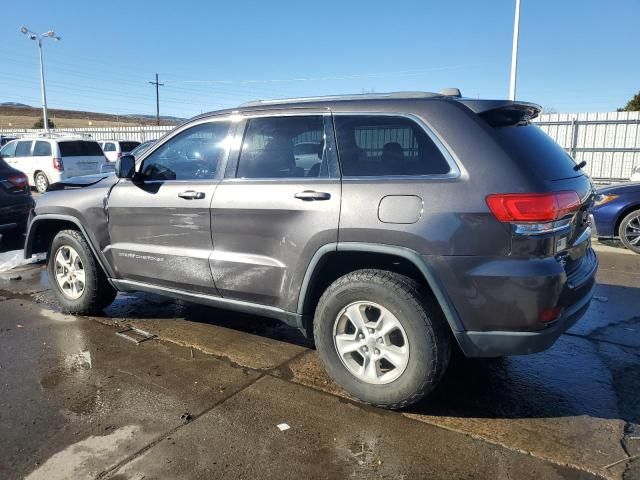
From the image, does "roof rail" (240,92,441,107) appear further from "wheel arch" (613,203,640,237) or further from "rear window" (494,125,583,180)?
"wheel arch" (613,203,640,237)

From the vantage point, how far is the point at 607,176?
52.6ft

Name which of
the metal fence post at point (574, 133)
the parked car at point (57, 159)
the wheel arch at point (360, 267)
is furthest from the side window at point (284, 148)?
the metal fence post at point (574, 133)

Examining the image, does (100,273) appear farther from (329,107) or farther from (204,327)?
(329,107)

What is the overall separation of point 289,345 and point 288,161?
5.14ft

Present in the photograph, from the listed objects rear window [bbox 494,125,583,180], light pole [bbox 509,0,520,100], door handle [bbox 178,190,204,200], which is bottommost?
door handle [bbox 178,190,204,200]

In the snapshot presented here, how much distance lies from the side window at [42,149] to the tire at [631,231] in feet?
48.8

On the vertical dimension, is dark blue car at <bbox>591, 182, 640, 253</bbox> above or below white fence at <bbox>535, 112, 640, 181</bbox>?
below

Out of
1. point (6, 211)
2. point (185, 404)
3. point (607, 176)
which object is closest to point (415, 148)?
point (185, 404)

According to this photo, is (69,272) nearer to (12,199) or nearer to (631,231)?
(12,199)

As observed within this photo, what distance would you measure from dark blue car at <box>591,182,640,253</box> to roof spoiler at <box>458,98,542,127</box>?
5414mm

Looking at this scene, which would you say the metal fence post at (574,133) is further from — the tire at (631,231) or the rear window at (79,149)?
the rear window at (79,149)

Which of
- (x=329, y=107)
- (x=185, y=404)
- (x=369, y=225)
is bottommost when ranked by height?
(x=185, y=404)

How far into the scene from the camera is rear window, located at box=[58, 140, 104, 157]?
50.0 ft

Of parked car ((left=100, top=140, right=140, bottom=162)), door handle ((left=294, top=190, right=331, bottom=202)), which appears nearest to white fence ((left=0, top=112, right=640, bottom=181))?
door handle ((left=294, top=190, right=331, bottom=202))
